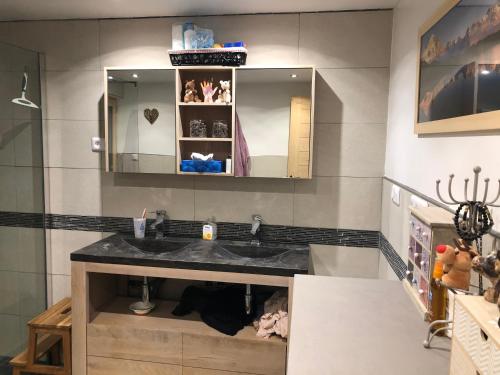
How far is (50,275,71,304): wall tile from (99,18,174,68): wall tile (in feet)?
4.97

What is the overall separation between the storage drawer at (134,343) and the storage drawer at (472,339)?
1.75 metres

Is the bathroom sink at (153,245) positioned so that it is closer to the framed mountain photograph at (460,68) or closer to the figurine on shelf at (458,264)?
the framed mountain photograph at (460,68)

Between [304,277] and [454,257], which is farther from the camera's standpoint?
[304,277]

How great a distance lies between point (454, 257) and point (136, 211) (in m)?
2.17

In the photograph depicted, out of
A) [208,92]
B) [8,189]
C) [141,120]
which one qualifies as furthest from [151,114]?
[8,189]

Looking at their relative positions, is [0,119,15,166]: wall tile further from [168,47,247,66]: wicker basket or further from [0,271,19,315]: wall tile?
[168,47,247,66]: wicker basket

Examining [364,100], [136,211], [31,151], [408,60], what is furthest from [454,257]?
[31,151]

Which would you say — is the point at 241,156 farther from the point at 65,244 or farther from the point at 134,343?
the point at 65,244

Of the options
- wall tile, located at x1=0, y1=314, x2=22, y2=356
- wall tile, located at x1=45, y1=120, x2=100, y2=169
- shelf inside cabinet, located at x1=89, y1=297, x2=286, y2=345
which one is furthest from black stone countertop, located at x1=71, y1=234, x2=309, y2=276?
wall tile, located at x1=0, y1=314, x2=22, y2=356

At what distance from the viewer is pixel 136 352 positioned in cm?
231

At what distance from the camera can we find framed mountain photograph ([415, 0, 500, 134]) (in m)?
0.98

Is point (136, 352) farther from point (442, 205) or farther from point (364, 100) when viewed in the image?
point (364, 100)

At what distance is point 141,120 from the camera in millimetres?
2545

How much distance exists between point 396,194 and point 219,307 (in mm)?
1198
